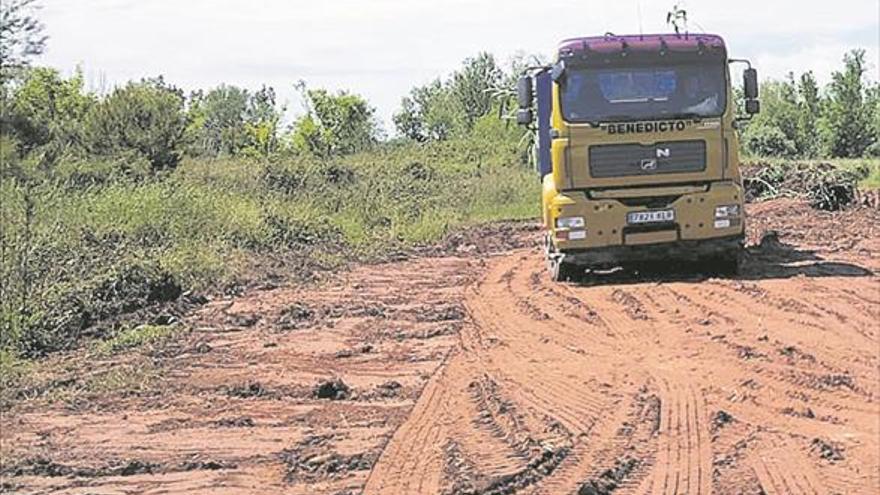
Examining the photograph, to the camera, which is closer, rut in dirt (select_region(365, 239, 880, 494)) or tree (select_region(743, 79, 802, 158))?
rut in dirt (select_region(365, 239, 880, 494))

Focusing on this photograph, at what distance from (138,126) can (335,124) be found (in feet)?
74.8

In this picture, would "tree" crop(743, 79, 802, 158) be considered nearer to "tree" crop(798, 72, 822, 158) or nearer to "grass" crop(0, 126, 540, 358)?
"tree" crop(798, 72, 822, 158)

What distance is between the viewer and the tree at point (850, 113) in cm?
6481

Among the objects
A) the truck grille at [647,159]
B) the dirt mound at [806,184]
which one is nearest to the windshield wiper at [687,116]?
the truck grille at [647,159]

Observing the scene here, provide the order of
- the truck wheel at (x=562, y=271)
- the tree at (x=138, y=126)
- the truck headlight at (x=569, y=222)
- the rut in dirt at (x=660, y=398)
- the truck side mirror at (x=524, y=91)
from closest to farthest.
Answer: the rut in dirt at (x=660, y=398) < the truck headlight at (x=569, y=222) < the truck side mirror at (x=524, y=91) < the truck wheel at (x=562, y=271) < the tree at (x=138, y=126)

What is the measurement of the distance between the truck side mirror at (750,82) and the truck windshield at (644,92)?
59cm

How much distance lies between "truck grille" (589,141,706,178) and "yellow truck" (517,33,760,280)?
0.5 inches

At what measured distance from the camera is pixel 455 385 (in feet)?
34.4

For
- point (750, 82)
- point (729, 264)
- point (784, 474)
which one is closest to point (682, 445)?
point (784, 474)

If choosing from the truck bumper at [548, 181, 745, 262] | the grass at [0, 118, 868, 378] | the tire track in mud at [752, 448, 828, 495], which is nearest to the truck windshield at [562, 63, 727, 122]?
the truck bumper at [548, 181, 745, 262]

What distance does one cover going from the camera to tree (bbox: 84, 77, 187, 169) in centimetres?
3216

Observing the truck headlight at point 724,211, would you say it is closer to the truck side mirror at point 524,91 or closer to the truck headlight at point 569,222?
the truck headlight at point 569,222

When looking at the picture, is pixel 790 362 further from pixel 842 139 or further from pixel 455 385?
pixel 842 139

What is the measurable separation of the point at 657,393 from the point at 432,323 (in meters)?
4.98
